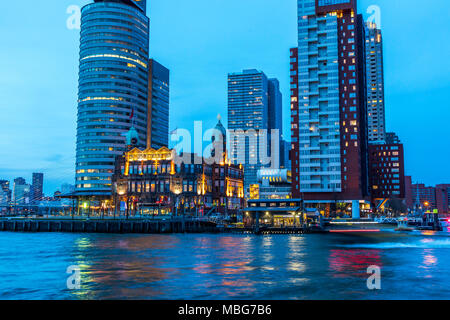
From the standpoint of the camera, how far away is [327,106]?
19288cm

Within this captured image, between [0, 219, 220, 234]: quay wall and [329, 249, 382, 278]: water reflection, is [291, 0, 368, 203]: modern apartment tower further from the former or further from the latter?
[329, 249, 382, 278]: water reflection

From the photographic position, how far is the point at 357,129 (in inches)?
7426

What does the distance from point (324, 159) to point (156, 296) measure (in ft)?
516

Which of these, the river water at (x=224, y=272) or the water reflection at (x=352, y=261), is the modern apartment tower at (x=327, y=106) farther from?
the water reflection at (x=352, y=261)

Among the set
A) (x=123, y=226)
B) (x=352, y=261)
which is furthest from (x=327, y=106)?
(x=352, y=261)

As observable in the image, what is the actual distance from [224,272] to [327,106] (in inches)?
5764

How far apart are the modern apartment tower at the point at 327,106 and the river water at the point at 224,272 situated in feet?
333

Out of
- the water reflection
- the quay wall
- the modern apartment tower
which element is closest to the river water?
the water reflection

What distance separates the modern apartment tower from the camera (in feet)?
622

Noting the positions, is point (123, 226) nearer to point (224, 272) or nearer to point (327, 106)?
point (224, 272)

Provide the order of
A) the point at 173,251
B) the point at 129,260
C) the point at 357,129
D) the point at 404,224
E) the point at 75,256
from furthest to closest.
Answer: the point at 357,129 → the point at 404,224 → the point at 173,251 → the point at 75,256 → the point at 129,260

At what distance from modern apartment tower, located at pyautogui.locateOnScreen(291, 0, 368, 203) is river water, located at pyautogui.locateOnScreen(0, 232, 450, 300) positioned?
4002 inches
